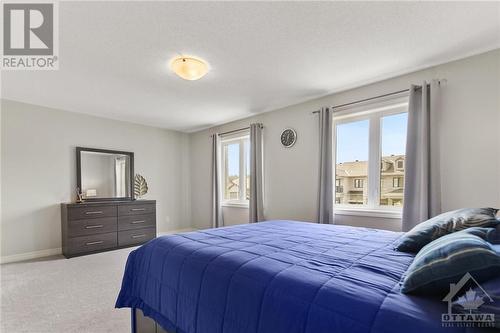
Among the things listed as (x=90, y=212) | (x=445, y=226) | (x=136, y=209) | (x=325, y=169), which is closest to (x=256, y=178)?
(x=325, y=169)

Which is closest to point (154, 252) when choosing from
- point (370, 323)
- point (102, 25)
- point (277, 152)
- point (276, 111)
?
point (370, 323)

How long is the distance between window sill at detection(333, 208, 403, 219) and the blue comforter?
3.77 feet

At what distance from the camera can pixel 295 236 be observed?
78.6 inches

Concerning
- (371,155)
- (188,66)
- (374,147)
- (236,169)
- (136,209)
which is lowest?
(136,209)

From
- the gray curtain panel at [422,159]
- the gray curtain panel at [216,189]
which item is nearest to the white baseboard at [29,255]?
the gray curtain panel at [216,189]

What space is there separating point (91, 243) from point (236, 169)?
2.83m

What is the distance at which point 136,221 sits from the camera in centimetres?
466

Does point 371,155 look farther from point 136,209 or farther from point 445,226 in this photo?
point 136,209

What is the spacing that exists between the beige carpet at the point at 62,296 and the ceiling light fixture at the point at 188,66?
2.31m

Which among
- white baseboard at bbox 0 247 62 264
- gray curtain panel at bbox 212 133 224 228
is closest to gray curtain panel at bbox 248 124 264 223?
gray curtain panel at bbox 212 133 224 228

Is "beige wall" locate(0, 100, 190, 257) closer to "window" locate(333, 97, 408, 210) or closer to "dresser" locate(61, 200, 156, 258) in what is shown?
"dresser" locate(61, 200, 156, 258)

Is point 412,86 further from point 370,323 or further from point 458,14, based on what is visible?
point 370,323

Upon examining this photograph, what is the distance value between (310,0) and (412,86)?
1695mm

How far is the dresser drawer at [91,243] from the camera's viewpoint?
3910 millimetres
